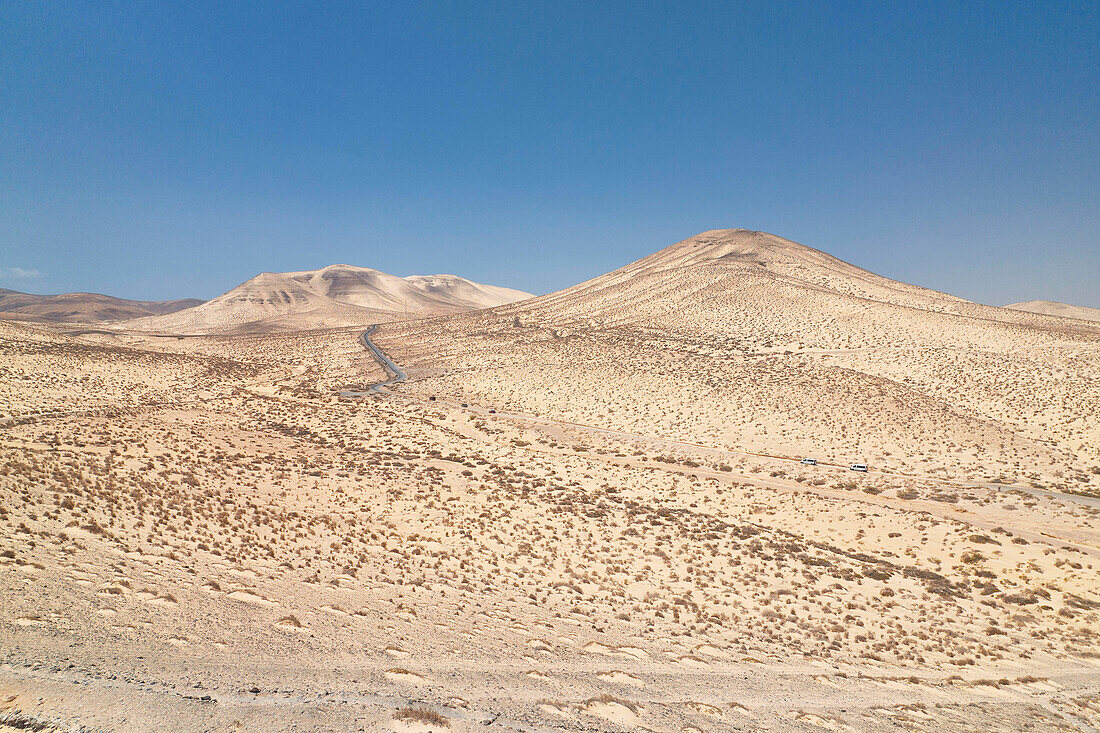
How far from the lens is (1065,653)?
10688mm

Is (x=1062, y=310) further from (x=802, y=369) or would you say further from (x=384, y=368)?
(x=384, y=368)

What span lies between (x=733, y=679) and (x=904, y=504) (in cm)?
1663

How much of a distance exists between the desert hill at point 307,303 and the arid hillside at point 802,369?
57994mm

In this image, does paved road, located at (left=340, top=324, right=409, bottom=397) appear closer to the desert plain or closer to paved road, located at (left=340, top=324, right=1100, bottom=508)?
paved road, located at (left=340, top=324, right=1100, bottom=508)

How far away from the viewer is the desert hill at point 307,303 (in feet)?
395

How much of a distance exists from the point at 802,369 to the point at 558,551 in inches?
1410

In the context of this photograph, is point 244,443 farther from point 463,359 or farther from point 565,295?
point 565,295

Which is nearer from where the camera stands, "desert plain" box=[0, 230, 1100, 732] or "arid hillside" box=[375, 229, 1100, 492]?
"desert plain" box=[0, 230, 1100, 732]

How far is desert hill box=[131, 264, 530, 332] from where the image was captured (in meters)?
120

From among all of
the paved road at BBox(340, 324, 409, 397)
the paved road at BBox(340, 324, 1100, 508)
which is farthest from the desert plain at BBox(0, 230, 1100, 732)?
the paved road at BBox(340, 324, 409, 397)

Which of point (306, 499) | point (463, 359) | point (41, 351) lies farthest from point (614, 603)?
point (41, 351)

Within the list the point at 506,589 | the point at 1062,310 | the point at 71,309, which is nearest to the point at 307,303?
the point at 71,309

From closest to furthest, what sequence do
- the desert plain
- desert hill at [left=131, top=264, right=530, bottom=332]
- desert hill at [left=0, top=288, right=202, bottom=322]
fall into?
1. the desert plain
2. desert hill at [left=131, top=264, right=530, bottom=332]
3. desert hill at [left=0, top=288, right=202, bottom=322]

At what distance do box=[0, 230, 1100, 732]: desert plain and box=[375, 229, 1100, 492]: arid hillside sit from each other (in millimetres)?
396
